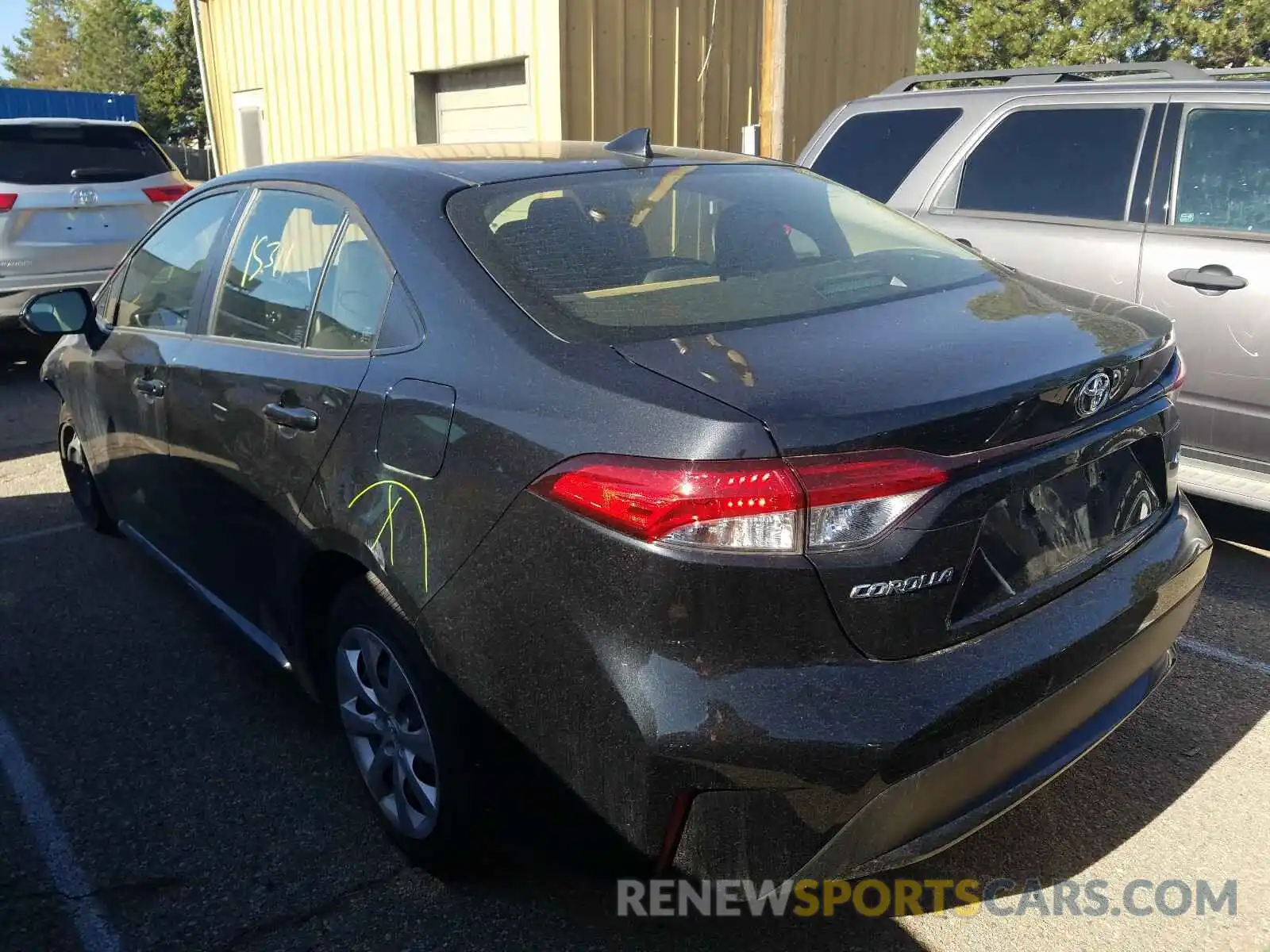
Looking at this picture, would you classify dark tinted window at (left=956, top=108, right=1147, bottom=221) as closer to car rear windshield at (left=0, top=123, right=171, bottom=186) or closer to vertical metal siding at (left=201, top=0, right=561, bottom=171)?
vertical metal siding at (left=201, top=0, right=561, bottom=171)

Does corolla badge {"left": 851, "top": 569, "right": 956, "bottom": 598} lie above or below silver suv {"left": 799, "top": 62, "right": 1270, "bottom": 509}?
below

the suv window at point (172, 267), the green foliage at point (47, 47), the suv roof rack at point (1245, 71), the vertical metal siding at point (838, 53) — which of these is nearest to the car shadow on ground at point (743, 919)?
the suv window at point (172, 267)

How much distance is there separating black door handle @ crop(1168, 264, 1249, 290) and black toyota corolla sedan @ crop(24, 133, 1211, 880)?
1526 mm

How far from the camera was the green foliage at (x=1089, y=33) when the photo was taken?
1075 inches

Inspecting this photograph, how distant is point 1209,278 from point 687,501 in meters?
3.07

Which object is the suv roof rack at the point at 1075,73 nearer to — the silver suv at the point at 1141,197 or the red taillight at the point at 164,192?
the silver suv at the point at 1141,197

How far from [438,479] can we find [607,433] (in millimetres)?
448

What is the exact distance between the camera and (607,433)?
6.15 ft

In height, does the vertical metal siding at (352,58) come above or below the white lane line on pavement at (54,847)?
above

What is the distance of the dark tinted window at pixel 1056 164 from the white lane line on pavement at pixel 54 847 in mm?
4212

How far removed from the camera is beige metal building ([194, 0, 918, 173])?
7.91m

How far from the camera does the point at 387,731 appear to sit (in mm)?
2520

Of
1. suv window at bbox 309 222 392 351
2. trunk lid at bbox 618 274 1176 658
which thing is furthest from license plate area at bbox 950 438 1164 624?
suv window at bbox 309 222 392 351

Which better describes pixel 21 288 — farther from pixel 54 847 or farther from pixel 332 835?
pixel 332 835
